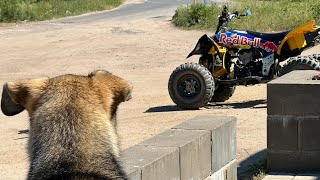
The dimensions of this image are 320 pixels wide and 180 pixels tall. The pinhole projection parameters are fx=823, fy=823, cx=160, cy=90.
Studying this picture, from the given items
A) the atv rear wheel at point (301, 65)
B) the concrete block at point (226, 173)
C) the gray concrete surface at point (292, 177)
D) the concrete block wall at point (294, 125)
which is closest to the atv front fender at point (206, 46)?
Result: the atv rear wheel at point (301, 65)

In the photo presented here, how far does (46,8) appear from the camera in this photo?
46.5m

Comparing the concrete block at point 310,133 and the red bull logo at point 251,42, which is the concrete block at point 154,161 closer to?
the concrete block at point 310,133

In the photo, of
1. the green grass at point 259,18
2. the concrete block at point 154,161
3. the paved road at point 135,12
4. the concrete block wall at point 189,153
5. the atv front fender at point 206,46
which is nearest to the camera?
the concrete block at point 154,161

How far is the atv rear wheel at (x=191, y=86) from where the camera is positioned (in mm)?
14203

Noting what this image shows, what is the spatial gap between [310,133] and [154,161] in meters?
3.12

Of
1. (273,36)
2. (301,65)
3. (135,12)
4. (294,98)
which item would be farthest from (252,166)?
(135,12)

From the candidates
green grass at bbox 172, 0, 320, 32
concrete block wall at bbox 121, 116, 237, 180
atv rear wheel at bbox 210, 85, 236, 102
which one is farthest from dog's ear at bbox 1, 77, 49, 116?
green grass at bbox 172, 0, 320, 32

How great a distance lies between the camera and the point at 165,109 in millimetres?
15203

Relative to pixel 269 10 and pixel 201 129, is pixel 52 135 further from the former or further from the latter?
pixel 269 10

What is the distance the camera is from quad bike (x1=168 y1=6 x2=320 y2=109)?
14.2 meters

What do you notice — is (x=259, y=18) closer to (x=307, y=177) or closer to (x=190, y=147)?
(x=307, y=177)

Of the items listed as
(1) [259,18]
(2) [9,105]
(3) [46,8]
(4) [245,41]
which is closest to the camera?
(2) [9,105]

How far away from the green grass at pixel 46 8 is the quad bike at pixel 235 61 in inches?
1102

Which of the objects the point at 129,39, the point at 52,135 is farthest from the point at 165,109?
the point at 129,39
